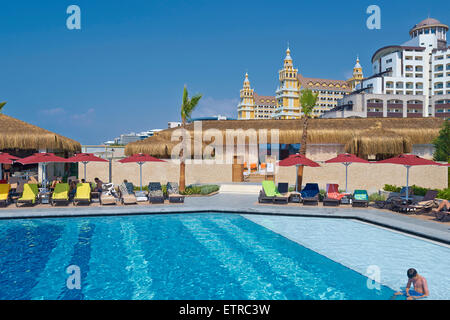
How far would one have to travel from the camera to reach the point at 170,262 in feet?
28.4

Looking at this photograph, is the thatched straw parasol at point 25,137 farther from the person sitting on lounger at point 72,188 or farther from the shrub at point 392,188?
the shrub at point 392,188

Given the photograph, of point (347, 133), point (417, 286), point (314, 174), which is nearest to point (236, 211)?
point (417, 286)

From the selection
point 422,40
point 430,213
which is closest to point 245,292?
point 430,213

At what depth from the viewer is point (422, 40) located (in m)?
94.4

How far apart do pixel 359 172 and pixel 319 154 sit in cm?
764

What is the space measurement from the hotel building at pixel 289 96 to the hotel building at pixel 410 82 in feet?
45.4

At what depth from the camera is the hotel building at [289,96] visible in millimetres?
105062

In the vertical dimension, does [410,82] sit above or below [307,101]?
above

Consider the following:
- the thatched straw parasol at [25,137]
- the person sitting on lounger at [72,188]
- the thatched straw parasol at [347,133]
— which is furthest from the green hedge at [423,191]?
the thatched straw parasol at [25,137]

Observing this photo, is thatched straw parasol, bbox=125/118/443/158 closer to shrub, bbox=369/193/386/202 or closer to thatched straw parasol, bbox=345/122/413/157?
thatched straw parasol, bbox=345/122/413/157

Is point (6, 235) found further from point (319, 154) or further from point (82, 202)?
point (319, 154)

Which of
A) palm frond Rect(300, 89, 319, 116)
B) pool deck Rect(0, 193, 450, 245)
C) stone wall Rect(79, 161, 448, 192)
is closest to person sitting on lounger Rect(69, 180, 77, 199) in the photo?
pool deck Rect(0, 193, 450, 245)

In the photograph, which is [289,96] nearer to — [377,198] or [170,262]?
[377,198]

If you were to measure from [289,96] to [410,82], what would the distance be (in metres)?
32.5
